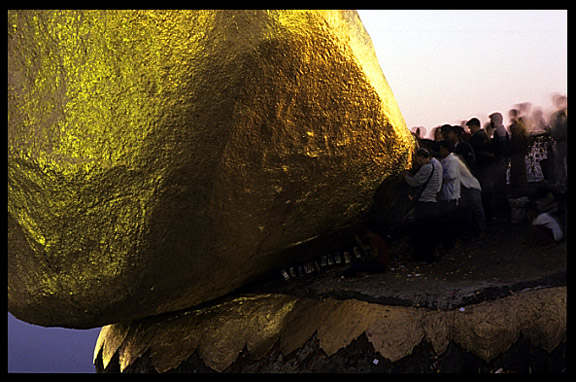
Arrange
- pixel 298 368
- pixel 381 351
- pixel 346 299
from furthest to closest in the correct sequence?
pixel 346 299 < pixel 298 368 < pixel 381 351

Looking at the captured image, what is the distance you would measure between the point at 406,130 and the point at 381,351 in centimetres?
148

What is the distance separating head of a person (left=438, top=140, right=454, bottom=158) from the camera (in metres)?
3.83

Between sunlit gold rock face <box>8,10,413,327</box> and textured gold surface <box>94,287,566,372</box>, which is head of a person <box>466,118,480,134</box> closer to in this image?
sunlit gold rock face <box>8,10,413,327</box>

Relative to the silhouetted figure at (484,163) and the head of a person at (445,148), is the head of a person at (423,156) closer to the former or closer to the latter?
the head of a person at (445,148)

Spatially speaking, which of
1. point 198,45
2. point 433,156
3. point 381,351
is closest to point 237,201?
point 198,45

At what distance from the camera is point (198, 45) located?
293 cm

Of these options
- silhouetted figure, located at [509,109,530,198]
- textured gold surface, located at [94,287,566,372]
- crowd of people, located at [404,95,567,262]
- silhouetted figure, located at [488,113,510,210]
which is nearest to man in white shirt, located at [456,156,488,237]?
crowd of people, located at [404,95,567,262]

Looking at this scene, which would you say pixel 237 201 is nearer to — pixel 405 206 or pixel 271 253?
pixel 271 253

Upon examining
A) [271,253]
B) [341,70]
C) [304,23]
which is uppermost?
[304,23]

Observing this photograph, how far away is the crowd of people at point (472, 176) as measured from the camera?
139 inches

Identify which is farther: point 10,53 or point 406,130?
point 406,130

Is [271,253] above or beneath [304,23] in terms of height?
beneath

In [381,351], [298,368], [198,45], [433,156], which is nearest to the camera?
[198,45]

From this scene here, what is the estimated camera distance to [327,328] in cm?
345
